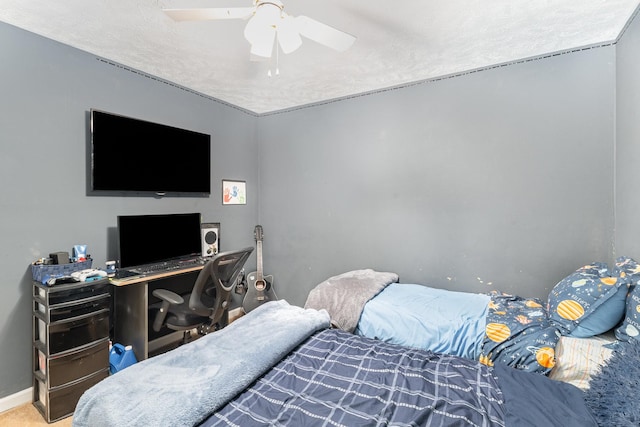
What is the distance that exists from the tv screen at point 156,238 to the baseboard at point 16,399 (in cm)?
102

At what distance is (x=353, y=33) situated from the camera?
7.08 ft

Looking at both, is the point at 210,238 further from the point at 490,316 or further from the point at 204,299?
the point at 490,316

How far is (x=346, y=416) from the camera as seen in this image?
109 centimetres

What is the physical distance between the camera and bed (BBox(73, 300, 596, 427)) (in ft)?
3.49

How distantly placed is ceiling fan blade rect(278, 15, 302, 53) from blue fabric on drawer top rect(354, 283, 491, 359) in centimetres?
183

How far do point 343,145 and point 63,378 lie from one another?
309cm

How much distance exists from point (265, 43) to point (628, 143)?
2489 mm

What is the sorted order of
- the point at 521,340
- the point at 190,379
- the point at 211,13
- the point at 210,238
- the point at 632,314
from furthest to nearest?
the point at 210,238 → the point at 521,340 → the point at 211,13 → the point at 632,314 → the point at 190,379

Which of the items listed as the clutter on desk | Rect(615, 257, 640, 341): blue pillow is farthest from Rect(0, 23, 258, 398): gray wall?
Rect(615, 257, 640, 341): blue pillow

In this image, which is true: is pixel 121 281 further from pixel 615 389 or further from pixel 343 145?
pixel 615 389

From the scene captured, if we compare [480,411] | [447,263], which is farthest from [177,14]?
[447,263]

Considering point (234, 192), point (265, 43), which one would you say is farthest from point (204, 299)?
point (265, 43)

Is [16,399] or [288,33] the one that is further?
[16,399]

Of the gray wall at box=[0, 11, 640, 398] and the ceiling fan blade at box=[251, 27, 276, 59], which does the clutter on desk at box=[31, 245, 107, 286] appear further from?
the ceiling fan blade at box=[251, 27, 276, 59]
